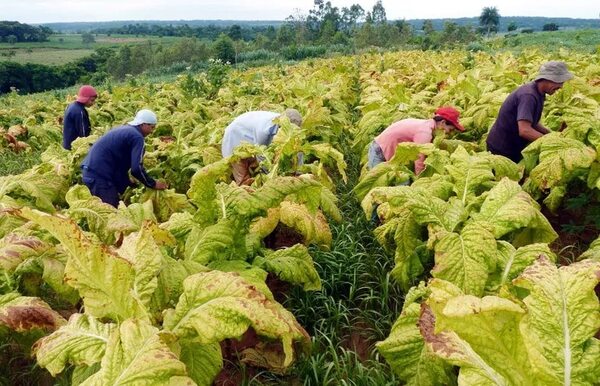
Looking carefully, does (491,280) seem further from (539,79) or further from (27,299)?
(539,79)

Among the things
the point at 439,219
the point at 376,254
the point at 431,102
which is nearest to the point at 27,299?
the point at 439,219

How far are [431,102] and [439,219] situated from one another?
18.9 ft

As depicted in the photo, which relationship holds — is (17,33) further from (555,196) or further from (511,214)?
(511,214)

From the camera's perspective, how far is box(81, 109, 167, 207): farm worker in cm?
518

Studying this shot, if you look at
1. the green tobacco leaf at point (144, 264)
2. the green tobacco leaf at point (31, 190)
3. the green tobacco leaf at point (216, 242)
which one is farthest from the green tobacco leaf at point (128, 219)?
the green tobacco leaf at point (31, 190)

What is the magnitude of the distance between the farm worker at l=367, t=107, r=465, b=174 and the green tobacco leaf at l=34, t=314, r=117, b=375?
9.99ft

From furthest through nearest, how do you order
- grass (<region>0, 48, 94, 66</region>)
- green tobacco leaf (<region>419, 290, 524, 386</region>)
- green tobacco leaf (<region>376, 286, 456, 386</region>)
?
grass (<region>0, 48, 94, 66</region>) < green tobacco leaf (<region>376, 286, 456, 386</region>) < green tobacco leaf (<region>419, 290, 524, 386</region>)

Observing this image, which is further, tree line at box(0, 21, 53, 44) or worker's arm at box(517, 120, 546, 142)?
tree line at box(0, 21, 53, 44)

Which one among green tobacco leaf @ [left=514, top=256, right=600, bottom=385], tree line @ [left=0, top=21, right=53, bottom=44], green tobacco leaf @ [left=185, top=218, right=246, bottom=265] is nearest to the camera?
green tobacco leaf @ [left=514, top=256, right=600, bottom=385]

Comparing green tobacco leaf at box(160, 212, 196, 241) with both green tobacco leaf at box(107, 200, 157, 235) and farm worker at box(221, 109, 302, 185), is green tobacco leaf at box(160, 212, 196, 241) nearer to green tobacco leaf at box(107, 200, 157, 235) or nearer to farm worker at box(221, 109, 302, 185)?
green tobacco leaf at box(107, 200, 157, 235)

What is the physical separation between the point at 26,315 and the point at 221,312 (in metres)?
1.11

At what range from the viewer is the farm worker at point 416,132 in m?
4.63

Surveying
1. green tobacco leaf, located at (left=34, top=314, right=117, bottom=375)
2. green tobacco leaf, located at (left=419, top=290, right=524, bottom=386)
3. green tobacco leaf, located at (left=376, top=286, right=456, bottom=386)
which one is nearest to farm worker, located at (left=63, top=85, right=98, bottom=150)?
green tobacco leaf, located at (left=34, top=314, right=117, bottom=375)

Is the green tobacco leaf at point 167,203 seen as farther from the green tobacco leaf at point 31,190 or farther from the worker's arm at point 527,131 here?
the worker's arm at point 527,131
